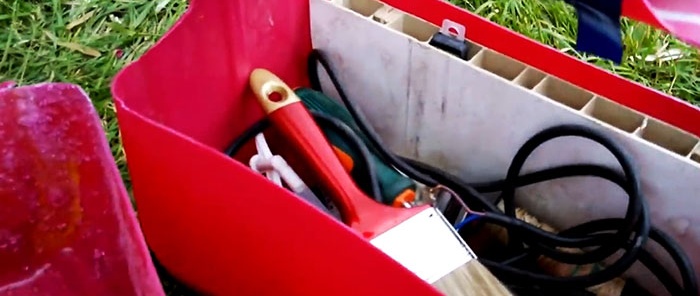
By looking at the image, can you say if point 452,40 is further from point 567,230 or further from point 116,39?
point 116,39

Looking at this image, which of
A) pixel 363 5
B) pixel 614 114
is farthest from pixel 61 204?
pixel 614 114

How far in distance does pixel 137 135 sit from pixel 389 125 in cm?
24

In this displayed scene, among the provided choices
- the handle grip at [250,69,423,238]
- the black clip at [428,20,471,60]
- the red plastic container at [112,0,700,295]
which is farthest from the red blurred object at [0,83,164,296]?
the black clip at [428,20,471,60]

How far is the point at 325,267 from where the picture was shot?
22.1 inches

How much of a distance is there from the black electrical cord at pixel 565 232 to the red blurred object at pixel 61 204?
205mm

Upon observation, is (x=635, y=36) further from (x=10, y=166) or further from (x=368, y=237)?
(x=10, y=166)

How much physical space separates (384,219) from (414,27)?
17 cm

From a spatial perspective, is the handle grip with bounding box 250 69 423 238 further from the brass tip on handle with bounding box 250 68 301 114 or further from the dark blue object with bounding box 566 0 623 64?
the dark blue object with bounding box 566 0 623 64

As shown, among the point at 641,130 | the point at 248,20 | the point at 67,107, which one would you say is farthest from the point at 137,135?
the point at 641,130

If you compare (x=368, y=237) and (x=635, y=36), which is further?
(x=635, y=36)

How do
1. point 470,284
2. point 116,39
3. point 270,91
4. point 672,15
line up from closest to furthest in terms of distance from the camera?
point 672,15 → point 470,284 → point 270,91 → point 116,39

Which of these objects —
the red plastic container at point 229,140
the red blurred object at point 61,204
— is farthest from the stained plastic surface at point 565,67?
Answer: the red blurred object at point 61,204

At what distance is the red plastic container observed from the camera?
549 mm

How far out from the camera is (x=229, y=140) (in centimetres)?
74
